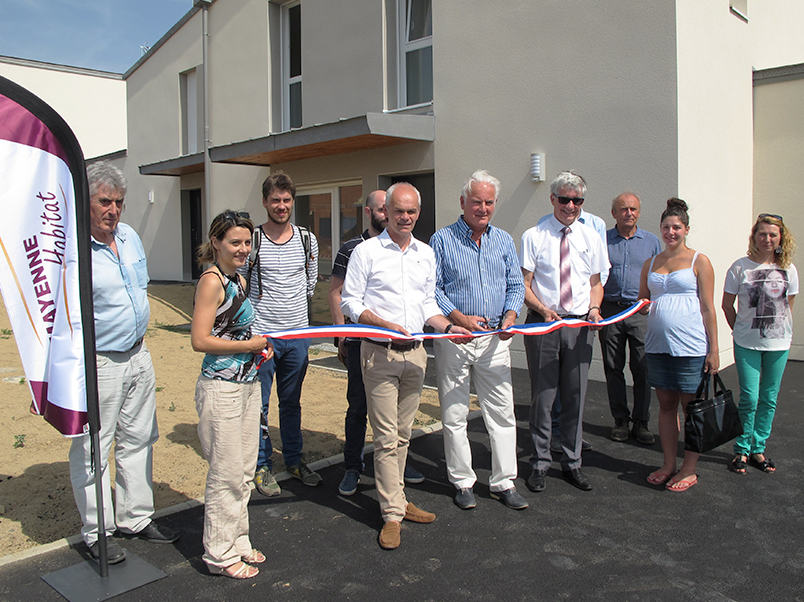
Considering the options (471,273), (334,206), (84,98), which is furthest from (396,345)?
(84,98)

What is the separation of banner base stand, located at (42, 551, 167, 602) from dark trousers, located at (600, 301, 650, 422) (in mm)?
4152

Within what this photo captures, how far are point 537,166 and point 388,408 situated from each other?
5191mm

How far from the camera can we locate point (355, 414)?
15.0ft

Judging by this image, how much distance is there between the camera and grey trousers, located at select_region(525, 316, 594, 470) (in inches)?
182

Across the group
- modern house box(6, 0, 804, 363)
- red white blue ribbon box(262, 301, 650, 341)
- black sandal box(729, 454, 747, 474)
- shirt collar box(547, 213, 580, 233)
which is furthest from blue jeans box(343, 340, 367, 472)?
modern house box(6, 0, 804, 363)

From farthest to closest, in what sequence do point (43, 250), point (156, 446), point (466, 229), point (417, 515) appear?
point (156, 446) < point (466, 229) < point (417, 515) < point (43, 250)

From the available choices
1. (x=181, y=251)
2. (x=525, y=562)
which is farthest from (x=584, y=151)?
(x=181, y=251)

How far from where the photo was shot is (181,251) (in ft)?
51.7

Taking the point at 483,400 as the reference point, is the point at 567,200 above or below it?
above

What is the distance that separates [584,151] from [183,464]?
5856mm

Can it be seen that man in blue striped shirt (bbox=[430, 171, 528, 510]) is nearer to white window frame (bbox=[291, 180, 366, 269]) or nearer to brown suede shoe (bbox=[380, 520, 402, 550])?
brown suede shoe (bbox=[380, 520, 402, 550])

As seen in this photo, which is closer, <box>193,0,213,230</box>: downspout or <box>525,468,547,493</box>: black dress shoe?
<box>525,468,547,493</box>: black dress shoe

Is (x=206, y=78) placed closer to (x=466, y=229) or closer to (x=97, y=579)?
(x=466, y=229)

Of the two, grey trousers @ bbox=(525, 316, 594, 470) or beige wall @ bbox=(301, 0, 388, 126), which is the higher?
beige wall @ bbox=(301, 0, 388, 126)
